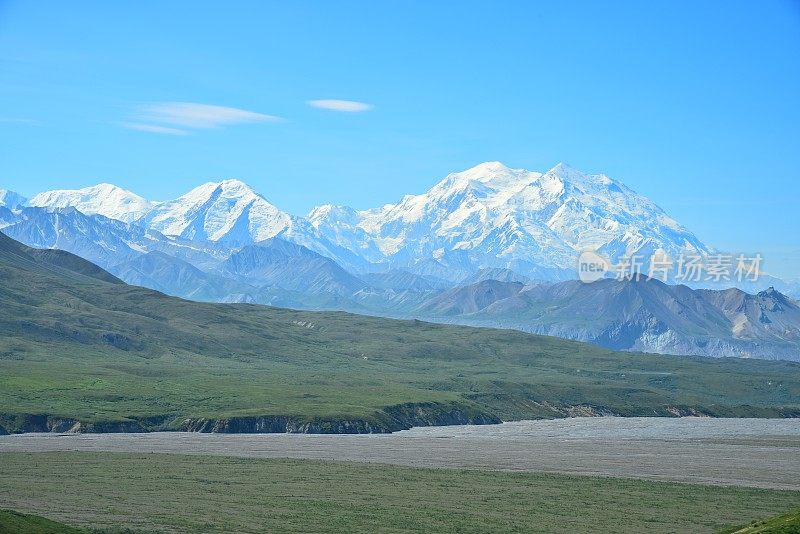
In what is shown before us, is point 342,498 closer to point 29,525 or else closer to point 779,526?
point 29,525

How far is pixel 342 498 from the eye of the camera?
336 feet

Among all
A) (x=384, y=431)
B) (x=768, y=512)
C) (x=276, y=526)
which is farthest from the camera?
(x=384, y=431)

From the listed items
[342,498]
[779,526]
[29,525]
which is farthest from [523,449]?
[29,525]

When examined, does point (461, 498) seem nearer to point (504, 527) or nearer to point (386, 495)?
point (386, 495)

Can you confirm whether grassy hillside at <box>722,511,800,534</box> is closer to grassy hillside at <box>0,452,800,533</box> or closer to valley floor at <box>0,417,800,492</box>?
grassy hillside at <box>0,452,800,533</box>

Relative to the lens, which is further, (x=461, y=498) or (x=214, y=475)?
(x=214, y=475)

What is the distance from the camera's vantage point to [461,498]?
344 feet

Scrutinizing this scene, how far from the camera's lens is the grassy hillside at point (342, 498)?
88.9 metres

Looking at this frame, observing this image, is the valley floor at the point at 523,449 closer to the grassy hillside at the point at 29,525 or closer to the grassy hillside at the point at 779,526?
the grassy hillside at the point at 779,526

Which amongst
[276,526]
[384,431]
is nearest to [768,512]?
[276,526]

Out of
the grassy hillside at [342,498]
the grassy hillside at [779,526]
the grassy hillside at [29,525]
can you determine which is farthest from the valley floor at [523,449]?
the grassy hillside at [29,525]

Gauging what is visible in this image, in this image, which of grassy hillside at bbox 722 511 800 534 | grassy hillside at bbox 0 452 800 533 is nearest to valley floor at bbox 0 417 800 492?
grassy hillside at bbox 0 452 800 533

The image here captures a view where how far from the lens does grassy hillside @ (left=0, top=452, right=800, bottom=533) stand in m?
88.9

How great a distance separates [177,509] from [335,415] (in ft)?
340
